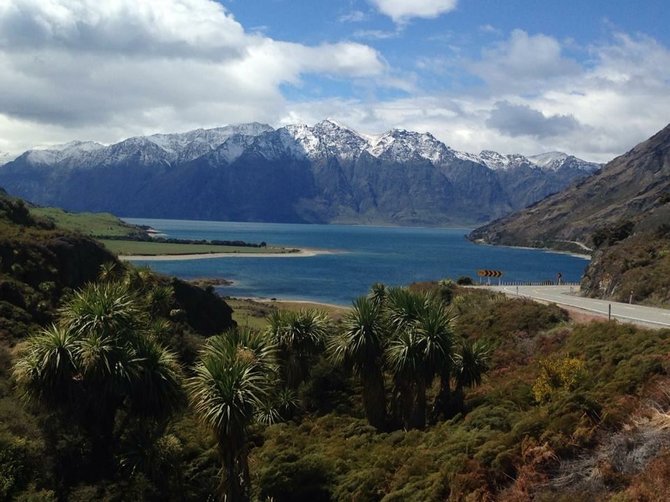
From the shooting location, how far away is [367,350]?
87.7 ft

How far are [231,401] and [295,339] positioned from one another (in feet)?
32.3

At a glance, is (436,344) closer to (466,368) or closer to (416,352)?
(416,352)

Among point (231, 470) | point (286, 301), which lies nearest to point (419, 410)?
point (231, 470)

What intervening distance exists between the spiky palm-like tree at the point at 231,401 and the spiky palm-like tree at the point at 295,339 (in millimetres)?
7660

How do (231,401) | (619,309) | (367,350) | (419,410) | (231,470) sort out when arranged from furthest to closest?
(619,309)
(367,350)
(419,410)
(231,470)
(231,401)

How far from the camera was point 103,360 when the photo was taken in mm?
20578

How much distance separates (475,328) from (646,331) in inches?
505

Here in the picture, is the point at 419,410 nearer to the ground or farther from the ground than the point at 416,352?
nearer to the ground

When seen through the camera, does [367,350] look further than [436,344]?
Yes

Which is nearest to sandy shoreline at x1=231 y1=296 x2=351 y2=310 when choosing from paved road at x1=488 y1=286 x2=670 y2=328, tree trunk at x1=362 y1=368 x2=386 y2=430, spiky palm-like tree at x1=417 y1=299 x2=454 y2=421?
paved road at x1=488 y1=286 x2=670 y2=328

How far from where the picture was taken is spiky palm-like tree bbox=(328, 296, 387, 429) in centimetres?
2669

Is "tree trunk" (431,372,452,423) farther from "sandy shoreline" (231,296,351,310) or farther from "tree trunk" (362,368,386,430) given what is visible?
"sandy shoreline" (231,296,351,310)

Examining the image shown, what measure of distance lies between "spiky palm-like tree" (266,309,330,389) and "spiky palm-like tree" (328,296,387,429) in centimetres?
201

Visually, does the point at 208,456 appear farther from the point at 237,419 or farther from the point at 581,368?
the point at 581,368
